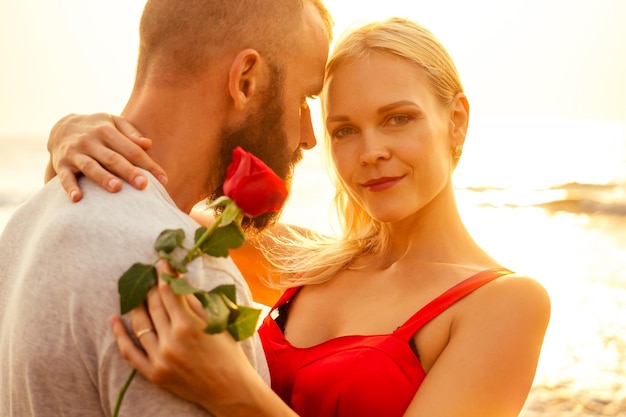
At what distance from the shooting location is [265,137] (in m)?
2.71

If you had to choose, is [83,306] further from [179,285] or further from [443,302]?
[443,302]

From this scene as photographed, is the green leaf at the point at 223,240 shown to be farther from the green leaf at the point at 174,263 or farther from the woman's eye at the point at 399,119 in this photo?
the woman's eye at the point at 399,119

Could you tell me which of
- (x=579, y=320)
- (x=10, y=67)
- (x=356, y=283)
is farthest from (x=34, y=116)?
(x=356, y=283)

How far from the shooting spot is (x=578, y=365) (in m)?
9.12

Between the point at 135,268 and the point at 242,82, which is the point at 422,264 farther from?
the point at 135,268

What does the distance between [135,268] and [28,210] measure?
27.7 inches

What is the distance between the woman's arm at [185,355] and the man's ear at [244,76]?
89cm

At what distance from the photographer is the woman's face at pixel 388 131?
3.17 m

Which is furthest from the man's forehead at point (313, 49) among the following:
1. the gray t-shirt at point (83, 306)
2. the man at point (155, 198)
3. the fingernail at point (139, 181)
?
the gray t-shirt at point (83, 306)

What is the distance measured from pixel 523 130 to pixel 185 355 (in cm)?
5396

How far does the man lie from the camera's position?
1.86m

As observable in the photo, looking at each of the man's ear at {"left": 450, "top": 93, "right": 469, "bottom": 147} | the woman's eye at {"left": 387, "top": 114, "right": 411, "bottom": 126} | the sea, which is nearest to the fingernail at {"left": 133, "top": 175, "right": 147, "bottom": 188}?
the woman's eye at {"left": 387, "top": 114, "right": 411, "bottom": 126}

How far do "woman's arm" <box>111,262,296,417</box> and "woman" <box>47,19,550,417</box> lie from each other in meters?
1.00

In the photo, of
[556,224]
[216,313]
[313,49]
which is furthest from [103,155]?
[556,224]
